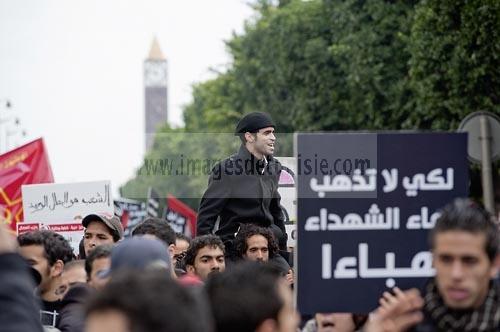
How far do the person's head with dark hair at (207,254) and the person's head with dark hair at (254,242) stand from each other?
27cm

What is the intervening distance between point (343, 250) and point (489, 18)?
2760cm

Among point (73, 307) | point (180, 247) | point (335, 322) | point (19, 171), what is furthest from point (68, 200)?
point (335, 322)

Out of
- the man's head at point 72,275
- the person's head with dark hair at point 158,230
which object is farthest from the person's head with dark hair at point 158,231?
the man's head at point 72,275

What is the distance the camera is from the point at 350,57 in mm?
45719

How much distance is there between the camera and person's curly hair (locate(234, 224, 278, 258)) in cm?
1130

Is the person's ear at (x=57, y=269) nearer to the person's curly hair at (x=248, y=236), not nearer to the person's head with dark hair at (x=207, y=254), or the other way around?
the person's head with dark hair at (x=207, y=254)

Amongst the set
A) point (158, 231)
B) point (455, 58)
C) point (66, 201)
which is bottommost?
point (158, 231)

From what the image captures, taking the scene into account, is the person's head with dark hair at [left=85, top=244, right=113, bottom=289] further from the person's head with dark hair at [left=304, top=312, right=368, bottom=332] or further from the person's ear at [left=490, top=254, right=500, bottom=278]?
the person's ear at [left=490, top=254, right=500, bottom=278]

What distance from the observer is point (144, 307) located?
3.96 m

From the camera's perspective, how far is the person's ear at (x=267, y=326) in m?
5.00

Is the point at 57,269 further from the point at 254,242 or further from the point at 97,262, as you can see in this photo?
the point at 254,242

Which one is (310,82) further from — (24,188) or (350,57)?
(24,188)

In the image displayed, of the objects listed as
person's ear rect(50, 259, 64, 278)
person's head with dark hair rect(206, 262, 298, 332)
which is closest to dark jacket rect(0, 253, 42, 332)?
person's head with dark hair rect(206, 262, 298, 332)

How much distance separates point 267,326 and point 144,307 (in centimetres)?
112
